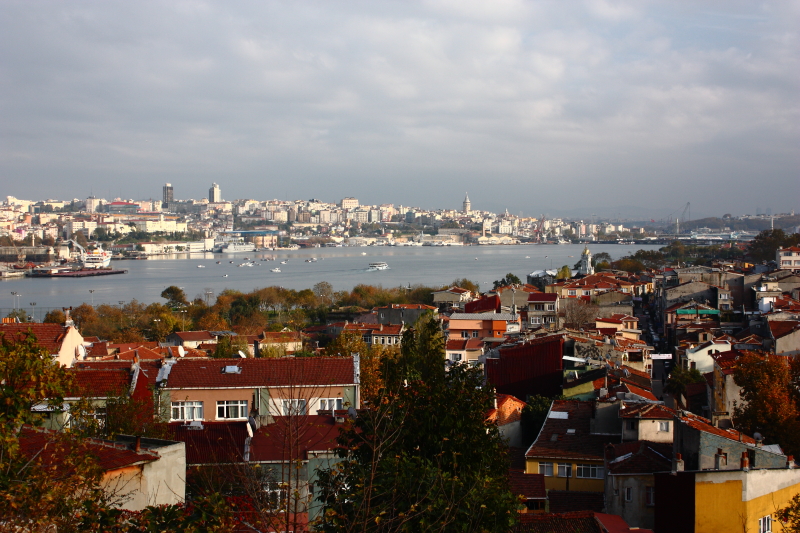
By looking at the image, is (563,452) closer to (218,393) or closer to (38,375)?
(218,393)

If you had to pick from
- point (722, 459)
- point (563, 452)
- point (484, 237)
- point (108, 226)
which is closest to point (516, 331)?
point (563, 452)

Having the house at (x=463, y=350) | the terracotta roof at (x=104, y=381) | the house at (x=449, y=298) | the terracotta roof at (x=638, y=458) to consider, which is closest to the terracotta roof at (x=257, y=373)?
the terracotta roof at (x=104, y=381)

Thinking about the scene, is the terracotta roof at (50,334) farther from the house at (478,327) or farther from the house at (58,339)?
the house at (478,327)

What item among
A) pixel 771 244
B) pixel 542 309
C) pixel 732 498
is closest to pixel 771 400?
pixel 732 498

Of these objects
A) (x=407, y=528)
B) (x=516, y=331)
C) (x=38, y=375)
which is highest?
(x=38, y=375)

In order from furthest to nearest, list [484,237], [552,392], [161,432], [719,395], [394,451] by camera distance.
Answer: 1. [484,237]
2. [552,392]
3. [719,395]
4. [161,432]
5. [394,451]

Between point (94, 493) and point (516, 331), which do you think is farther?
point (516, 331)
